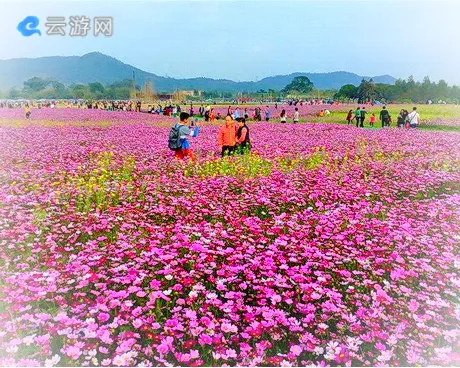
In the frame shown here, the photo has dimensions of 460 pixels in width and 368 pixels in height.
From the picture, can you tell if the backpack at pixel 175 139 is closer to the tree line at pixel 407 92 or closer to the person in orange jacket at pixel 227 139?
the person in orange jacket at pixel 227 139

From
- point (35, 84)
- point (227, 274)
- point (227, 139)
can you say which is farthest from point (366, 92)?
point (227, 274)

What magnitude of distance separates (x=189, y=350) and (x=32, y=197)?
5.58 metres

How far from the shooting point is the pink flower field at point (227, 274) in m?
3.38

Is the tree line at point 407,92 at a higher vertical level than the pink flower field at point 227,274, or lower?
higher

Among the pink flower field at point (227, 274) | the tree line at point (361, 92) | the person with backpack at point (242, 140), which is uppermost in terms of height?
the tree line at point (361, 92)

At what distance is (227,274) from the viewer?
4418 millimetres

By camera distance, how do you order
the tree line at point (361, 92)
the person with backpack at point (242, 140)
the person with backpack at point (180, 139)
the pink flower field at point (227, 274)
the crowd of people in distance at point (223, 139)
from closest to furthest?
the pink flower field at point (227, 274) < the person with backpack at point (180, 139) < the crowd of people in distance at point (223, 139) < the person with backpack at point (242, 140) < the tree line at point (361, 92)

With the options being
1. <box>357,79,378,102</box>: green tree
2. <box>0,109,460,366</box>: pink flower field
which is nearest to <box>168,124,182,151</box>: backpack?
<box>0,109,460,366</box>: pink flower field

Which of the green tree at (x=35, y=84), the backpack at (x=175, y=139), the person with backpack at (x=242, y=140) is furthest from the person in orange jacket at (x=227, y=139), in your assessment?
the green tree at (x=35, y=84)

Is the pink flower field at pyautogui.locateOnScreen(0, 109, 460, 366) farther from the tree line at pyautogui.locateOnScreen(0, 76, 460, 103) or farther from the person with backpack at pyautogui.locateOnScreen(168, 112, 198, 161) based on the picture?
the tree line at pyautogui.locateOnScreen(0, 76, 460, 103)

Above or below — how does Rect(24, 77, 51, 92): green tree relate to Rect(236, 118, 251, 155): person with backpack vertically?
above

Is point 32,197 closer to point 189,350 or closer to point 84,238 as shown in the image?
point 84,238

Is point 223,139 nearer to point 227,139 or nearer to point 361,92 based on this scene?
point 227,139

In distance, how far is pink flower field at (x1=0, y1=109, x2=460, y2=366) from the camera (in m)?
Result: 3.38
